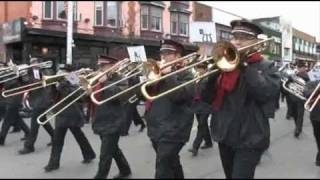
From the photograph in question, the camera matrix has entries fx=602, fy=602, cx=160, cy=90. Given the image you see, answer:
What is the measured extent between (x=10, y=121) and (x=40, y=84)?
1913mm

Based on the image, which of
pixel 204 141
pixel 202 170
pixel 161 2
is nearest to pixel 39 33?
pixel 161 2

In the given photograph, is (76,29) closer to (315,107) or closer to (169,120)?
(315,107)

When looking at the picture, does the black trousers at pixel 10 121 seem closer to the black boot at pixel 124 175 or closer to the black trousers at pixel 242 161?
the black boot at pixel 124 175

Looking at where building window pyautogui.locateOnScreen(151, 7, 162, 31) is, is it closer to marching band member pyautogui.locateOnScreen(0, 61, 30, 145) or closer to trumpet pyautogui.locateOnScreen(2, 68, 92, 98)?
marching band member pyautogui.locateOnScreen(0, 61, 30, 145)

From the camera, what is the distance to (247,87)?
15.1 ft

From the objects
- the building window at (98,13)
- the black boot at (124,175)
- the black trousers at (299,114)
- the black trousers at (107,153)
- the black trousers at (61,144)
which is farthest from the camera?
the building window at (98,13)

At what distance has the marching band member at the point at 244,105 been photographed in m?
4.60

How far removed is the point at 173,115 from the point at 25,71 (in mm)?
5420

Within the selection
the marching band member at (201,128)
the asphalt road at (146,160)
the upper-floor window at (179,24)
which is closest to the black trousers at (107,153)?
the asphalt road at (146,160)

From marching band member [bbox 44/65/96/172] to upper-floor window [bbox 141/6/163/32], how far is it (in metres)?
19.9

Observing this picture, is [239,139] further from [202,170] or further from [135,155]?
[135,155]

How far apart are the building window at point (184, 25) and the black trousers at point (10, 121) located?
20.4m

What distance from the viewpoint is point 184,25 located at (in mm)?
32438

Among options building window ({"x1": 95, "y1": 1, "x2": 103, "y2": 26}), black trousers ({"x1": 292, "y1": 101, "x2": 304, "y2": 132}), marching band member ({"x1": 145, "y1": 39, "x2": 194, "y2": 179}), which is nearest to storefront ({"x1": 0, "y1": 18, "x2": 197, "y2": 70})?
building window ({"x1": 95, "y1": 1, "x2": 103, "y2": 26})
